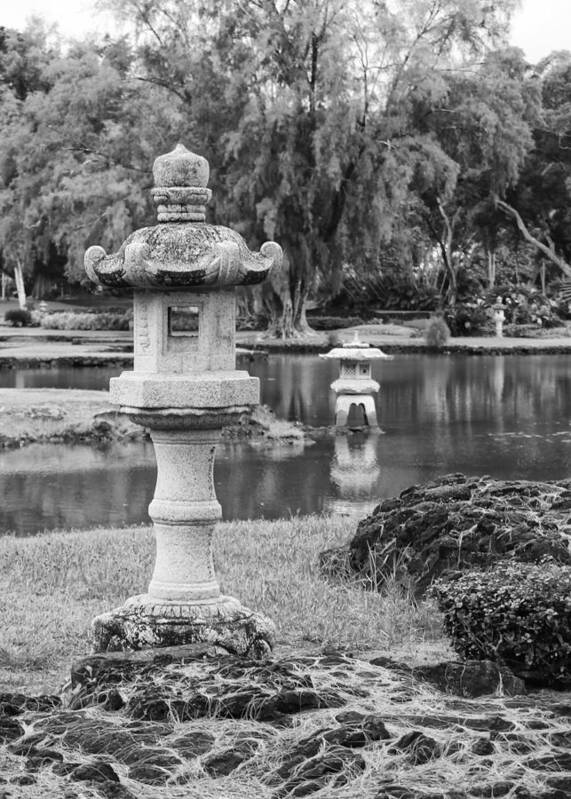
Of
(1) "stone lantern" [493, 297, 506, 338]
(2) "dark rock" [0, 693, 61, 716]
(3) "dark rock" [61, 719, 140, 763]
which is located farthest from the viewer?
(1) "stone lantern" [493, 297, 506, 338]

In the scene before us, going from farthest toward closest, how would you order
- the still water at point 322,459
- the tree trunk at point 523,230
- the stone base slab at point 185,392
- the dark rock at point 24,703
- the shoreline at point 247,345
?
the tree trunk at point 523,230
the shoreline at point 247,345
the still water at point 322,459
the stone base slab at point 185,392
the dark rock at point 24,703

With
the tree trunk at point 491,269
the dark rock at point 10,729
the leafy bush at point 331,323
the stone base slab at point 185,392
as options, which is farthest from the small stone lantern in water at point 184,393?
the tree trunk at point 491,269

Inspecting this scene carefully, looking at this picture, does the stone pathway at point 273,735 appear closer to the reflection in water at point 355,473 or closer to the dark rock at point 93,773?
the dark rock at point 93,773

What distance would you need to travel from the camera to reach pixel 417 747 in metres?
5.18

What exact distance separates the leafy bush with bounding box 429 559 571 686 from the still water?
23.8 feet

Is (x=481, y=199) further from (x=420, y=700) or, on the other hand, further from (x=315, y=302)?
(x=420, y=700)

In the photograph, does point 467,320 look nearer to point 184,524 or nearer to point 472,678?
point 184,524

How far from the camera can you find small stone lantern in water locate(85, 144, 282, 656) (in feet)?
23.1

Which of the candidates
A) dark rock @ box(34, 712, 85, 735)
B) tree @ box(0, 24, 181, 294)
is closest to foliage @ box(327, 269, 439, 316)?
tree @ box(0, 24, 181, 294)

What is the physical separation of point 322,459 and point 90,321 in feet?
126

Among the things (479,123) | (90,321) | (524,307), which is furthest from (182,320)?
(524,307)

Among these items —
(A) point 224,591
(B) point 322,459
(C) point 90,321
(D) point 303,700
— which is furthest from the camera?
(C) point 90,321

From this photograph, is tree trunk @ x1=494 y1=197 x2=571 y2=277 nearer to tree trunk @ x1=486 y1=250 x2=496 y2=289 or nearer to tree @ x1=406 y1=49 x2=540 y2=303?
tree trunk @ x1=486 y1=250 x2=496 y2=289

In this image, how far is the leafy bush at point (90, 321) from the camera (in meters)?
56.1
